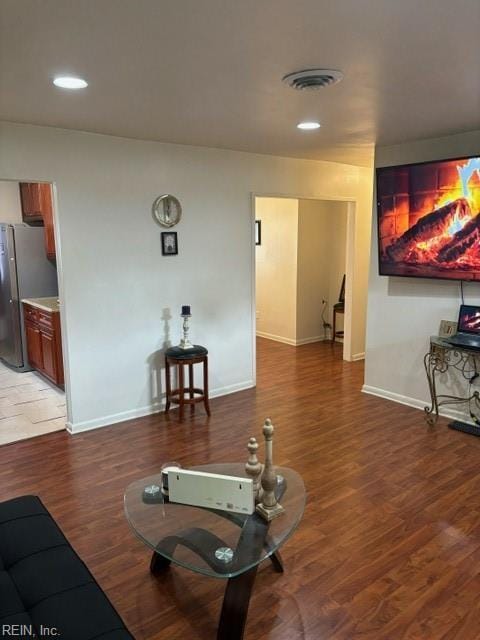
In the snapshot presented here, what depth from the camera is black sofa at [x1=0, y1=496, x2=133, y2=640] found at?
151 centimetres

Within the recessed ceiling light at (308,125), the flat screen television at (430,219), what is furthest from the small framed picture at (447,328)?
the recessed ceiling light at (308,125)

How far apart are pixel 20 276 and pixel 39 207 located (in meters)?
0.84

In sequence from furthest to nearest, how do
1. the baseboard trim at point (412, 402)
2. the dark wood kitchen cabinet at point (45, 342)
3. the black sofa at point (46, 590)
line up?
the dark wood kitchen cabinet at point (45, 342) < the baseboard trim at point (412, 402) < the black sofa at point (46, 590)

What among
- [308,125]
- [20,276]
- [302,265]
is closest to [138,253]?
[308,125]

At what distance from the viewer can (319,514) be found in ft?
9.42

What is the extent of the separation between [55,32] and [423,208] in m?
3.14

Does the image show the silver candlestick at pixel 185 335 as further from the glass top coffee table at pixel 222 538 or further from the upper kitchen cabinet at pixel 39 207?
the glass top coffee table at pixel 222 538

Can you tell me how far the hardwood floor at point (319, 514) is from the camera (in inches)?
83.4

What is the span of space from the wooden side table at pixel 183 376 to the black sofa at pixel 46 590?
221 centimetres

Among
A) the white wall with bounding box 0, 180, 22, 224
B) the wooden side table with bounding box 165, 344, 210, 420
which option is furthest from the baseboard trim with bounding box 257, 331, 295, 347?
the white wall with bounding box 0, 180, 22, 224

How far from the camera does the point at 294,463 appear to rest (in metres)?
3.51

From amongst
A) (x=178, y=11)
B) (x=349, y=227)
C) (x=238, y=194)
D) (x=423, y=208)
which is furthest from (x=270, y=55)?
(x=349, y=227)

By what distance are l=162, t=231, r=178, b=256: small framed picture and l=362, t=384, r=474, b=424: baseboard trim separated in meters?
2.39

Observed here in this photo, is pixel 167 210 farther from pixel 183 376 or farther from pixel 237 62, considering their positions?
pixel 237 62
